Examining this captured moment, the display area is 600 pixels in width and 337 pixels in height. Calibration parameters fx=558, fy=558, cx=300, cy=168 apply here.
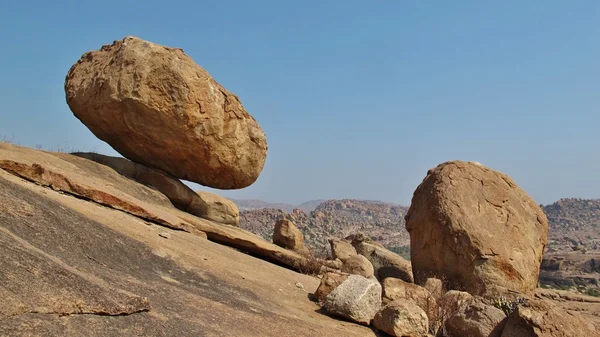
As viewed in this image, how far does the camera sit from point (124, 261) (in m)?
6.12

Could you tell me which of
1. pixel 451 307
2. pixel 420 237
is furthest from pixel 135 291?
pixel 420 237

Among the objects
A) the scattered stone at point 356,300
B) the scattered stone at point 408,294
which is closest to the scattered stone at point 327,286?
the scattered stone at point 356,300

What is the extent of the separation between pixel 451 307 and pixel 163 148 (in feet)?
22.8

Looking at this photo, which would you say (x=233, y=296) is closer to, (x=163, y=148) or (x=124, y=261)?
(x=124, y=261)

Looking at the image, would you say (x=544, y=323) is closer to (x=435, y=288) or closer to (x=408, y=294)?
(x=408, y=294)

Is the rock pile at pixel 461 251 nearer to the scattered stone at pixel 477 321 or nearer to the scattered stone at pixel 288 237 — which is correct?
the scattered stone at pixel 477 321

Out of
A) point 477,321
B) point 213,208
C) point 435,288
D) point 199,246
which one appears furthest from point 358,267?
point 477,321

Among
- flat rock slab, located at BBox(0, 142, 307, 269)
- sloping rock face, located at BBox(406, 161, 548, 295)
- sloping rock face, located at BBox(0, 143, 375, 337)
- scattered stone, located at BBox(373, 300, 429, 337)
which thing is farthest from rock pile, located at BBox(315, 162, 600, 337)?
flat rock slab, located at BBox(0, 142, 307, 269)

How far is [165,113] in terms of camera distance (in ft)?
37.5

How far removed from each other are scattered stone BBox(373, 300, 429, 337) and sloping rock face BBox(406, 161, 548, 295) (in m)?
4.12

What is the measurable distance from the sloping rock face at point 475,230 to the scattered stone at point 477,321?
3.60 meters

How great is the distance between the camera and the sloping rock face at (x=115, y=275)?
3938mm

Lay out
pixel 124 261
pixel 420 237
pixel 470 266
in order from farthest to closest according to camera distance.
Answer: pixel 420 237 < pixel 470 266 < pixel 124 261

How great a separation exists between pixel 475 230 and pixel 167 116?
6.68m
